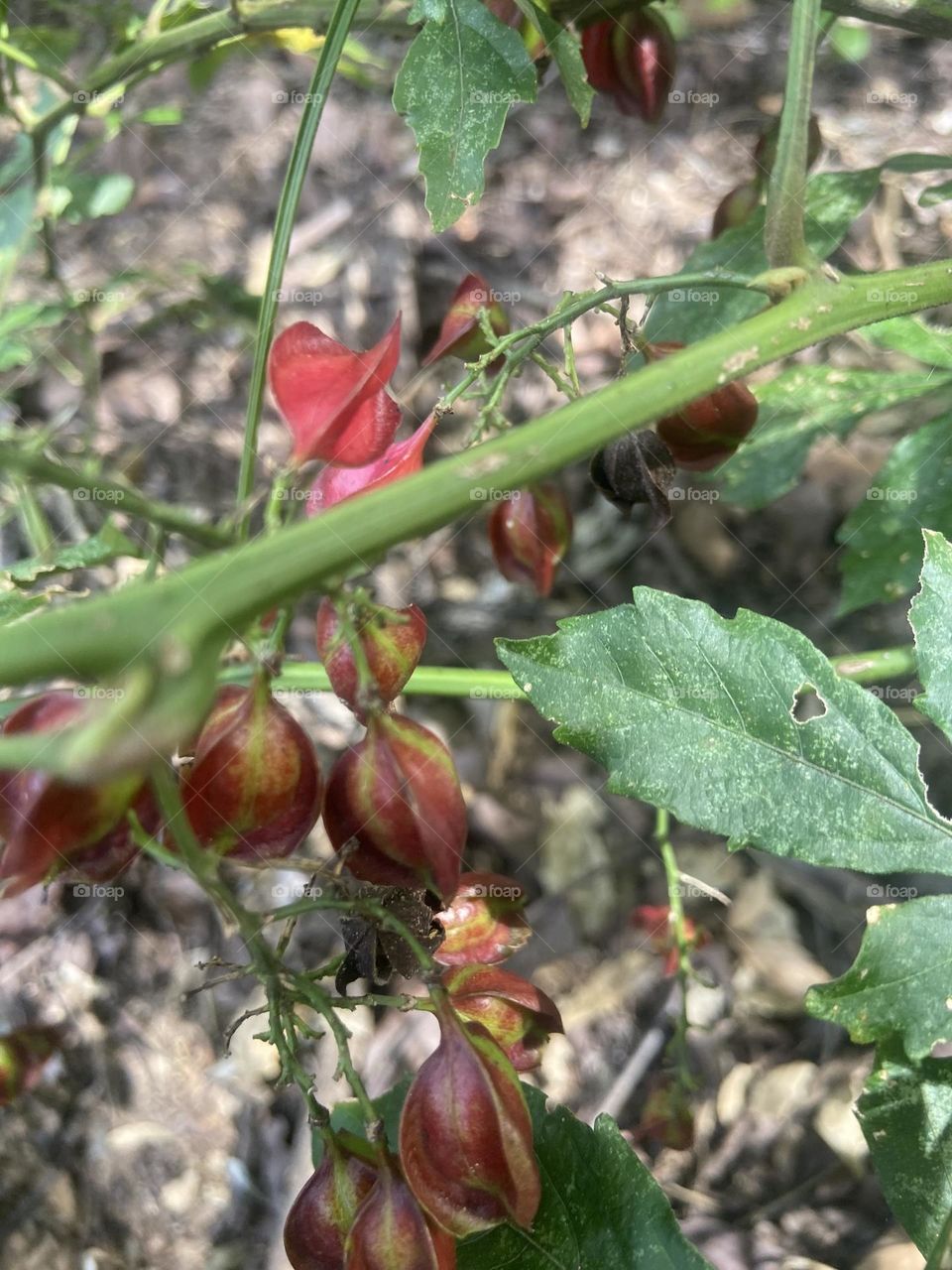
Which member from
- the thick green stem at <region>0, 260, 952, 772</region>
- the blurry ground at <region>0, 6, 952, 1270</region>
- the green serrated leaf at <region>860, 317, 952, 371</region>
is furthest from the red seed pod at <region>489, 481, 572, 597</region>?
the blurry ground at <region>0, 6, 952, 1270</region>

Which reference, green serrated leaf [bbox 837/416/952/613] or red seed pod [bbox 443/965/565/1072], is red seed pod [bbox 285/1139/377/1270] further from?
green serrated leaf [bbox 837/416/952/613]

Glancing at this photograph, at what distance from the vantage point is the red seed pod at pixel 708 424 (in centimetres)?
118

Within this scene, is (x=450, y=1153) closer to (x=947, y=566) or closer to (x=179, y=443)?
A: (x=947, y=566)

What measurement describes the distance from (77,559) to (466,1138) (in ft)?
2.68

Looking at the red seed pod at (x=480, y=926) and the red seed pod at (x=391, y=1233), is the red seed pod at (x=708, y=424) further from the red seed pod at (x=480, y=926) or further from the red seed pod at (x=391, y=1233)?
the red seed pod at (x=391, y=1233)

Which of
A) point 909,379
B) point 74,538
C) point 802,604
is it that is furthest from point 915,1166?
point 74,538

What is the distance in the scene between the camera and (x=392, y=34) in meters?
1.64

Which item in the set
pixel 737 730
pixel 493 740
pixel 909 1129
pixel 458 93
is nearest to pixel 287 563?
pixel 737 730

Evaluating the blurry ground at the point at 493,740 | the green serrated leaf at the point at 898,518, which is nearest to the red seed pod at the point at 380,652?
the green serrated leaf at the point at 898,518

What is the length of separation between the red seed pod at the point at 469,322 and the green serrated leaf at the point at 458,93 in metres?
0.08

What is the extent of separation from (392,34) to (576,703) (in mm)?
1192

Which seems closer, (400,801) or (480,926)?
(400,801)

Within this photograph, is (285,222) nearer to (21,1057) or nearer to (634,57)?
(634,57)

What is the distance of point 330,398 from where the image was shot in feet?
2.99
